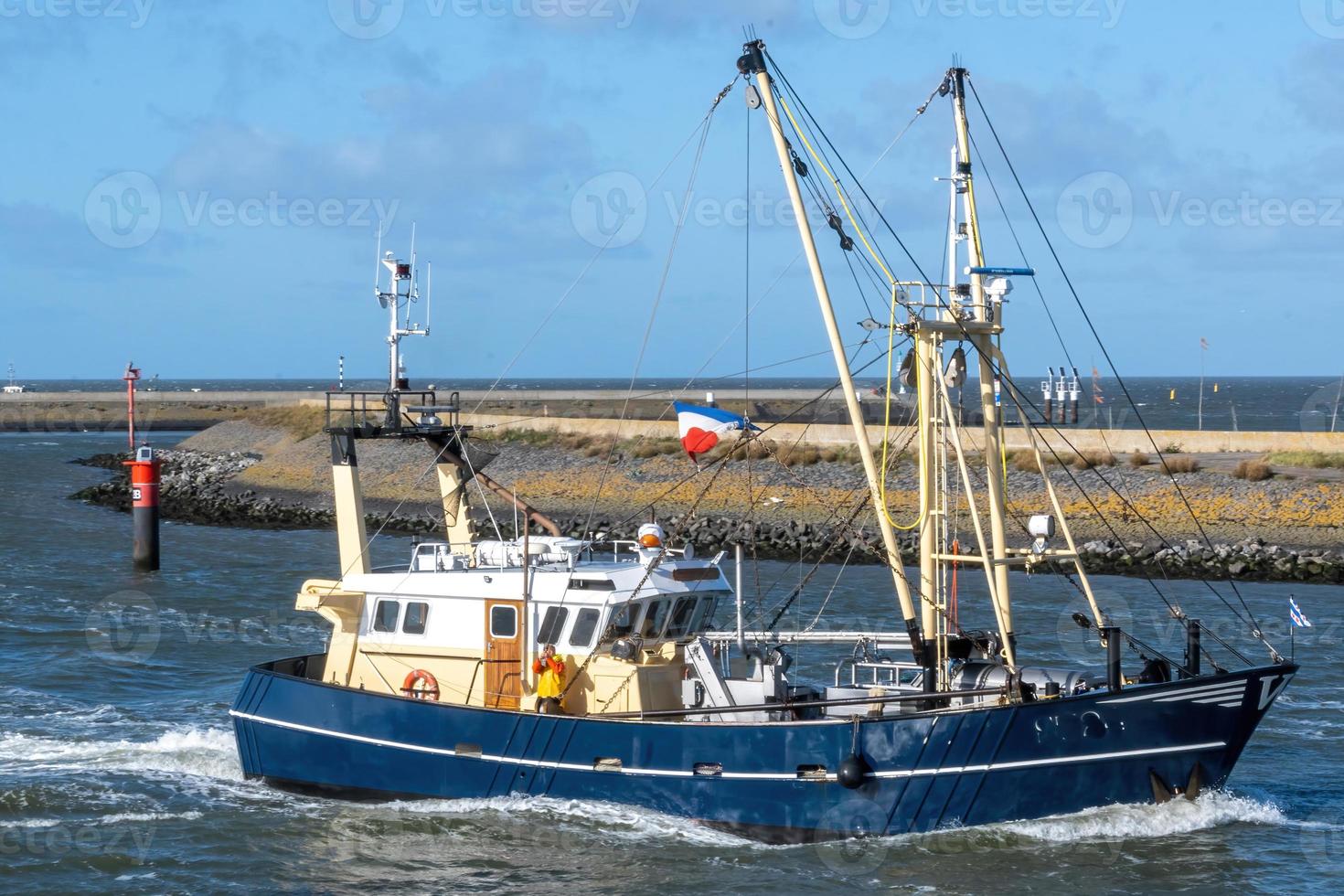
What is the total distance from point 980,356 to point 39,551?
94.4 feet

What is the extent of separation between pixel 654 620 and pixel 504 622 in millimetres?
1655

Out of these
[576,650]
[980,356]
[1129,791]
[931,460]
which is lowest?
[1129,791]

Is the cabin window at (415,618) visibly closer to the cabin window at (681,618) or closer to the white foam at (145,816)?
the cabin window at (681,618)

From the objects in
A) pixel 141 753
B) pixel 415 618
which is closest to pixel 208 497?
pixel 141 753

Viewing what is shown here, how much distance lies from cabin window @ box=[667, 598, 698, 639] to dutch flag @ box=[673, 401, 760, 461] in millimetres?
1662

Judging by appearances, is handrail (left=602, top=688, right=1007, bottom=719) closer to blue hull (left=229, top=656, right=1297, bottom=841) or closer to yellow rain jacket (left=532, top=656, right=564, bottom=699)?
blue hull (left=229, top=656, right=1297, bottom=841)

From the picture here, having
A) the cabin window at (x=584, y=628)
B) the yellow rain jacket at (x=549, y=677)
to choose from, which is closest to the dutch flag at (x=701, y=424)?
the cabin window at (x=584, y=628)

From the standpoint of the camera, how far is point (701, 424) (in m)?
16.9

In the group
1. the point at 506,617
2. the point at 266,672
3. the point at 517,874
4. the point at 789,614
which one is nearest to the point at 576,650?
the point at 506,617

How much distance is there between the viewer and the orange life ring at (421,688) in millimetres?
16984

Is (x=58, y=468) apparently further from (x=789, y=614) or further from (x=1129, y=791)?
(x=1129, y=791)

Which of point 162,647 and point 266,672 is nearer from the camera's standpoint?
point 266,672

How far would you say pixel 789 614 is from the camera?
88.7ft

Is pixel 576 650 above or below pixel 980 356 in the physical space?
below
